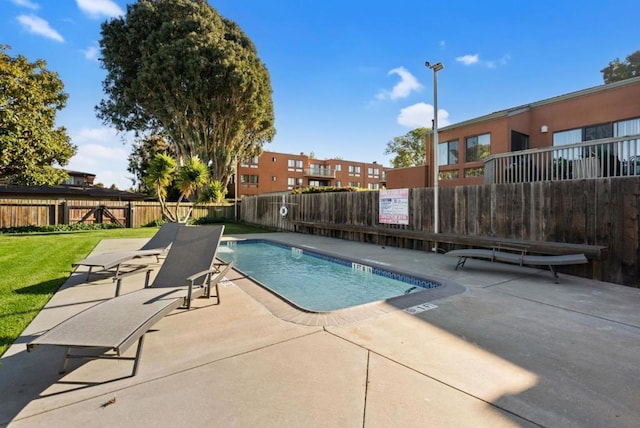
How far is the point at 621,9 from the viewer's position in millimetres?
11234

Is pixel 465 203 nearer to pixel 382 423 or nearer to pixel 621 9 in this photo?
pixel 382 423

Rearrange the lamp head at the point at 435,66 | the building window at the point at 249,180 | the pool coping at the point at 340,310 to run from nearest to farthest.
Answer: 1. the pool coping at the point at 340,310
2. the lamp head at the point at 435,66
3. the building window at the point at 249,180

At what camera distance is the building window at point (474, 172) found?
16.2 m

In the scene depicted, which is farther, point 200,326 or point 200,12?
point 200,12

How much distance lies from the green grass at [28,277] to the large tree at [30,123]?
465 centimetres

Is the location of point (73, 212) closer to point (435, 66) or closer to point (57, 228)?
point (57, 228)

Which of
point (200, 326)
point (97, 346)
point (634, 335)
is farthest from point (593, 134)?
point (97, 346)

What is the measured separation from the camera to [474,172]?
54.4ft

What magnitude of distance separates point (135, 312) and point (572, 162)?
407 inches

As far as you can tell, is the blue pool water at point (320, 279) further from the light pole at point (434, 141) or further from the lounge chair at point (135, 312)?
the light pole at point (434, 141)

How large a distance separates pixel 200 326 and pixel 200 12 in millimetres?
27024

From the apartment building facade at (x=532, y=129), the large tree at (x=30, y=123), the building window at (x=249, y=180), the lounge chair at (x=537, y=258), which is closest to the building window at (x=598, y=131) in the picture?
the apartment building facade at (x=532, y=129)

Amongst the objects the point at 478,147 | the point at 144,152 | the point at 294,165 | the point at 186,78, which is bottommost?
the point at 478,147

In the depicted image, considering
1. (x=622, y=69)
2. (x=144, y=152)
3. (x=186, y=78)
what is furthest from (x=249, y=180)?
(x=622, y=69)
